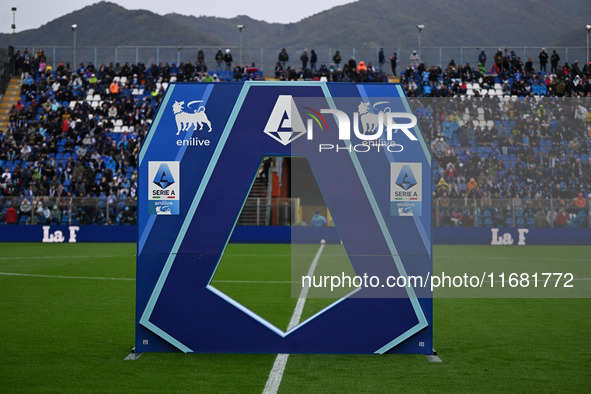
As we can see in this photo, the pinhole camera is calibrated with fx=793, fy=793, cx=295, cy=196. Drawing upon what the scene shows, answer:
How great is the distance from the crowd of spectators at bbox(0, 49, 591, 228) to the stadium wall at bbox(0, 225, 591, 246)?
570 mm

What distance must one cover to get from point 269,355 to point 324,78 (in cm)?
3471

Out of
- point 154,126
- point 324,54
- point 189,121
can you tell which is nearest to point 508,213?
point 324,54

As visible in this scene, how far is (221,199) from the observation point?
31.0 feet

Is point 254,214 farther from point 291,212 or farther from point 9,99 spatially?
point 9,99

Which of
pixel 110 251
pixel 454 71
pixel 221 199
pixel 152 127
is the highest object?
pixel 454 71

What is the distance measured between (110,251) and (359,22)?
150m

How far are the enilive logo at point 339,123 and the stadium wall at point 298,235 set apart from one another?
2443 centimetres

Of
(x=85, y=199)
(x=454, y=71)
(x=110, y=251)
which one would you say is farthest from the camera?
(x=454, y=71)

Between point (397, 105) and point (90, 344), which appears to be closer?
point (397, 105)

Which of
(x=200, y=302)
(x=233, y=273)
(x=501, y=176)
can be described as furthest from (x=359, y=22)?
(x=200, y=302)

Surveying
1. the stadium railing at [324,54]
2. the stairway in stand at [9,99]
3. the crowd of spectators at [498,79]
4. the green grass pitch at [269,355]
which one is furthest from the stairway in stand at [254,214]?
the stairway in stand at [9,99]

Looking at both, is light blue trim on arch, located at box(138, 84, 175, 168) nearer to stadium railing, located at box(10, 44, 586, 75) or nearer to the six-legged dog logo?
the six-legged dog logo

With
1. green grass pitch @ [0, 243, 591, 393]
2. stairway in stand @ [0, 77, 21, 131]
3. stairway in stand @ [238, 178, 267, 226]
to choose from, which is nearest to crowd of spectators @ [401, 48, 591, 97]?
stairway in stand @ [238, 178, 267, 226]

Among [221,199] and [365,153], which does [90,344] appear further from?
[365,153]
